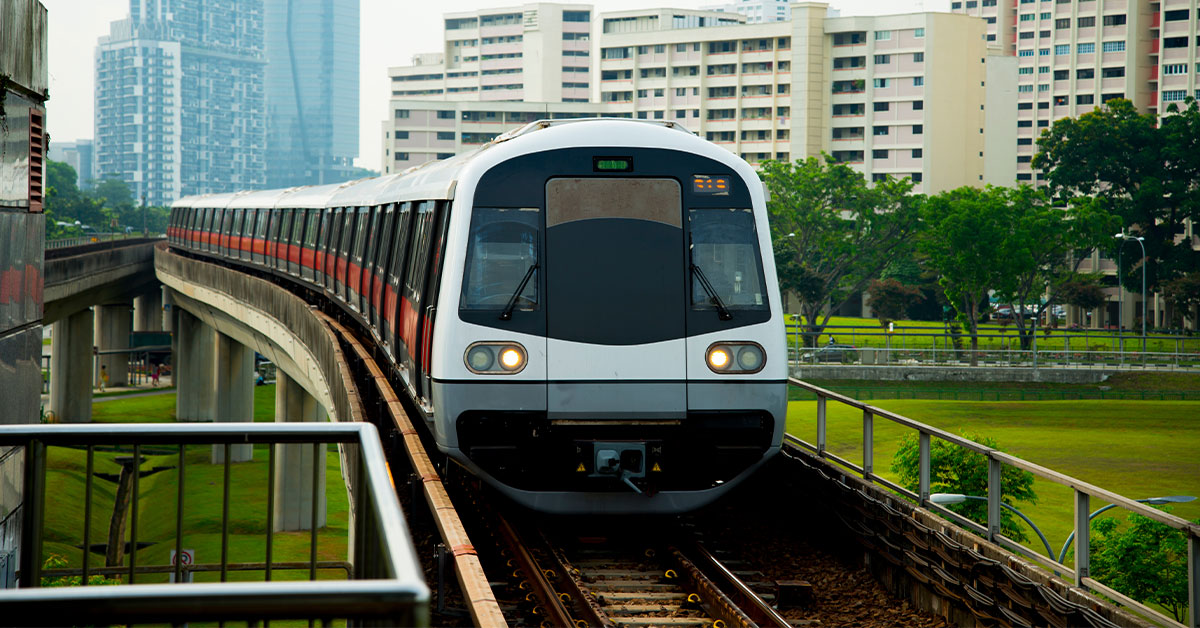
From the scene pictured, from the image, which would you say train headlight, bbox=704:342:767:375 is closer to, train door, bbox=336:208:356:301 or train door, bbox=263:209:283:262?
train door, bbox=336:208:356:301

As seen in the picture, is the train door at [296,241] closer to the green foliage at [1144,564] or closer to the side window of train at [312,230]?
the side window of train at [312,230]

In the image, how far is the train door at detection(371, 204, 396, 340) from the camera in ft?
46.4

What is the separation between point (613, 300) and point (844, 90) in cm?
9096

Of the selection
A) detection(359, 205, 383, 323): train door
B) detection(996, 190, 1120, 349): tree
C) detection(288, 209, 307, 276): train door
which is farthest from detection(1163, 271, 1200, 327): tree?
detection(359, 205, 383, 323): train door

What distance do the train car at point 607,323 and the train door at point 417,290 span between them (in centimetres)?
94

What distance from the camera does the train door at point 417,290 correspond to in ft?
34.6

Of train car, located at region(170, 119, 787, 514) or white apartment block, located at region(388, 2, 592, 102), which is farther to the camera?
white apartment block, located at region(388, 2, 592, 102)

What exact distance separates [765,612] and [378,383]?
7263mm

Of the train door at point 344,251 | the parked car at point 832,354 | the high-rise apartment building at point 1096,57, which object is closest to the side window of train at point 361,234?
the train door at point 344,251

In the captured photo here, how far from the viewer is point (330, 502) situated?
126 ft

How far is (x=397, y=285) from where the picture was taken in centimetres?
1283

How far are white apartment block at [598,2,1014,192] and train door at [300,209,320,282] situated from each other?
7145 cm

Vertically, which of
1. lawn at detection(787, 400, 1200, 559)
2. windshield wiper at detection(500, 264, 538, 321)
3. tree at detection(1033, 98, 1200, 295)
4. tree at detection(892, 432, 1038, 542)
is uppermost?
tree at detection(1033, 98, 1200, 295)

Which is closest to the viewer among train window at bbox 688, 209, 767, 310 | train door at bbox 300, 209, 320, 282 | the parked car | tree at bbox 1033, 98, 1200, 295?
train window at bbox 688, 209, 767, 310
